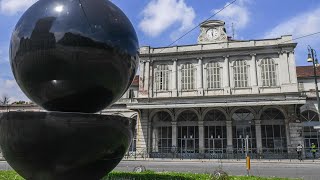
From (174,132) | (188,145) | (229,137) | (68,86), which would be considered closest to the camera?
(68,86)

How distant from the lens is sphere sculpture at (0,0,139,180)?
430 centimetres

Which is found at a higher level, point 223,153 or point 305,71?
point 305,71

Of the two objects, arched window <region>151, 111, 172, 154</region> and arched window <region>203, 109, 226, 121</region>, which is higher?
arched window <region>203, 109, 226, 121</region>

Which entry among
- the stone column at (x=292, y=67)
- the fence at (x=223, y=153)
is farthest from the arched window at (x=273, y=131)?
the stone column at (x=292, y=67)

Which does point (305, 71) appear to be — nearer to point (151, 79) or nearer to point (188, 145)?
point (188, 145)

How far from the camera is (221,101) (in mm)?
32312

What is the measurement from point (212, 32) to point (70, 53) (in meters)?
32.1

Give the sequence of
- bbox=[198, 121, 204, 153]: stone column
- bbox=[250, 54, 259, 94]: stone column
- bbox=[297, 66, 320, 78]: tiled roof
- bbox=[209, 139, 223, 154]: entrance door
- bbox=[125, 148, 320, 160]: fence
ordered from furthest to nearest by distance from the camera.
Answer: bbox=[297, 66, 320, 78]: tiled roof → bbox=[198, 121, 204, 153]: stone column → bbox=[209, 139, 223, 154]: entrance door → bbox=[250, 54, 259, 94]: stone column → bbox=[125, 148, 320, 160]: fence

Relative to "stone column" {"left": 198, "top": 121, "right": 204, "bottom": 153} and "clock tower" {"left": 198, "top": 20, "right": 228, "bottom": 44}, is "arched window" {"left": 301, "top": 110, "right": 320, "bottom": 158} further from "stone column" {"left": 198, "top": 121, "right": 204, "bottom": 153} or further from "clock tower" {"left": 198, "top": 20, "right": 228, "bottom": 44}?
"clock tower" {"left": 198, "top": 20, "right": 228, "bottom": 44}

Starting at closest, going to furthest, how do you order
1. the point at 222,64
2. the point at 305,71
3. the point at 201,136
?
the point at 201,136
the point at 222,64
the point at 305,71

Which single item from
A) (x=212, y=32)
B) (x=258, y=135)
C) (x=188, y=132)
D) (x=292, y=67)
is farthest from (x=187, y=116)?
(x=292, y=67)

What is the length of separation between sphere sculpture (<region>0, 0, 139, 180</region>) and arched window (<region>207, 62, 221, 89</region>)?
29218 millimetres

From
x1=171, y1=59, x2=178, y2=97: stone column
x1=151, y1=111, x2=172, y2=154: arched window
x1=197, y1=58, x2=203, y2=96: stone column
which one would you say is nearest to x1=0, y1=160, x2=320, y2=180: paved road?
x1=151, y1=111, x2=172, y2=154: arched window

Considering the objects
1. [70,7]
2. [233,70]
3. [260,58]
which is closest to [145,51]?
[233,70]
